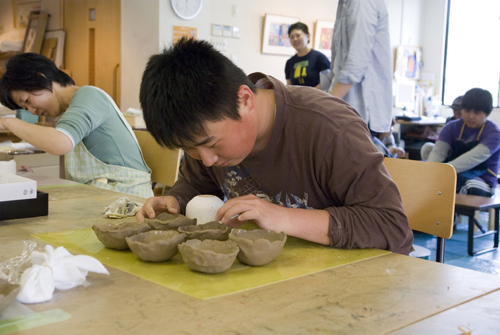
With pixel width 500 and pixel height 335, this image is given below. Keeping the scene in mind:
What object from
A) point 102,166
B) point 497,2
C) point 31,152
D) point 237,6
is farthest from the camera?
point 497,2

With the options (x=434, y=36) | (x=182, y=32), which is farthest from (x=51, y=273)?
(x=434, y=36)

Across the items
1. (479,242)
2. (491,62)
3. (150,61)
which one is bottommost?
(479,242)

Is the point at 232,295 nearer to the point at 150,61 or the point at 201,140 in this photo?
the point at 201,140

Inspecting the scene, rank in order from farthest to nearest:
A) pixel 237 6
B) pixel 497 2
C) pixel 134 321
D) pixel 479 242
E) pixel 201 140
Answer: pixel 497 2 → pixel 237 6 → pixel 479 242 → pixel 201 140 → pixel 134 321

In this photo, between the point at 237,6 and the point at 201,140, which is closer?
the point at 201,140

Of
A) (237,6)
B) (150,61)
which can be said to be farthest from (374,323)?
(237,6)

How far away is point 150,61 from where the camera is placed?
37.9 inches

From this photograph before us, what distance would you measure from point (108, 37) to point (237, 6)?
1389 mm

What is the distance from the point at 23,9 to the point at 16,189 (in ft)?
19.8

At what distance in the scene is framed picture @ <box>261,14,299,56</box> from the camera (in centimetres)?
514

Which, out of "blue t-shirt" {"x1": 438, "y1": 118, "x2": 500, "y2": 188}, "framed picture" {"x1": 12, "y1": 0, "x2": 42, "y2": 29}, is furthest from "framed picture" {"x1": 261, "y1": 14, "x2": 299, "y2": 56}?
"framed picture" {"x1": 12, "y1": 0, "x2": 42, "y2": 29}

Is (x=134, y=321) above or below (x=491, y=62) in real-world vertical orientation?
below

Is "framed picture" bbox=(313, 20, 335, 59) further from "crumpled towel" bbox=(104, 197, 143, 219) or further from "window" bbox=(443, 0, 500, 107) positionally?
"crumpled towel" bbox=(104, 197, 143, 219)

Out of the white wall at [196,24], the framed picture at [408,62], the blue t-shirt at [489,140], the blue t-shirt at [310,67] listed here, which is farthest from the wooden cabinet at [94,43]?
the framed picture at [408,62]
